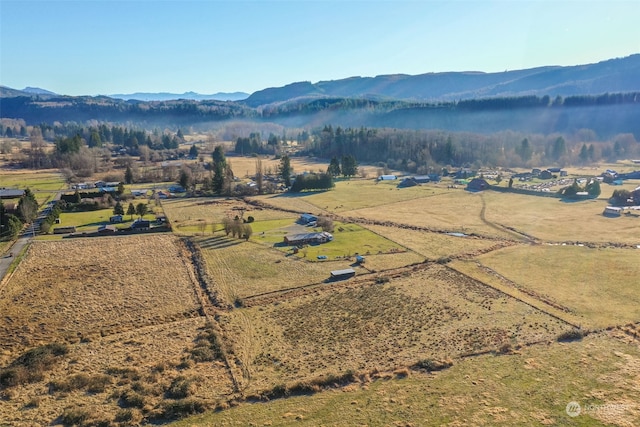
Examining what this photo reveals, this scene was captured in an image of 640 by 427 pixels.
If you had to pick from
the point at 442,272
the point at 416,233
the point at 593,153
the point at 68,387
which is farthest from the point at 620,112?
the point at 68,387

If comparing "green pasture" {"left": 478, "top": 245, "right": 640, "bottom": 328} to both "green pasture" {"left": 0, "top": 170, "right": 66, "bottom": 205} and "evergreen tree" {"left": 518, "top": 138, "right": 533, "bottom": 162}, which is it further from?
"evergreen tree" {"left": 518, "top": 138, "right": 533, "bottom": 162}

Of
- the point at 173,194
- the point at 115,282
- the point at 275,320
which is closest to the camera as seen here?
the point at 275,320

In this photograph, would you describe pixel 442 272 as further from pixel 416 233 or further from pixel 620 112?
pixel 620 112

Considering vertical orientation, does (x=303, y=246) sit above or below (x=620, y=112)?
below

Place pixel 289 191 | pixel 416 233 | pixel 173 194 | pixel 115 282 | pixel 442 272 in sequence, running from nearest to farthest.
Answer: pixel 115 282 → pixel 442 272 → pixel 416 233 → pixel 173 194 → pixel 289 191

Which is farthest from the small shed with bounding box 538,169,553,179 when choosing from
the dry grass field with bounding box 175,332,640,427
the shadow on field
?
the dry grass field with bounding box 175,332,640,427
